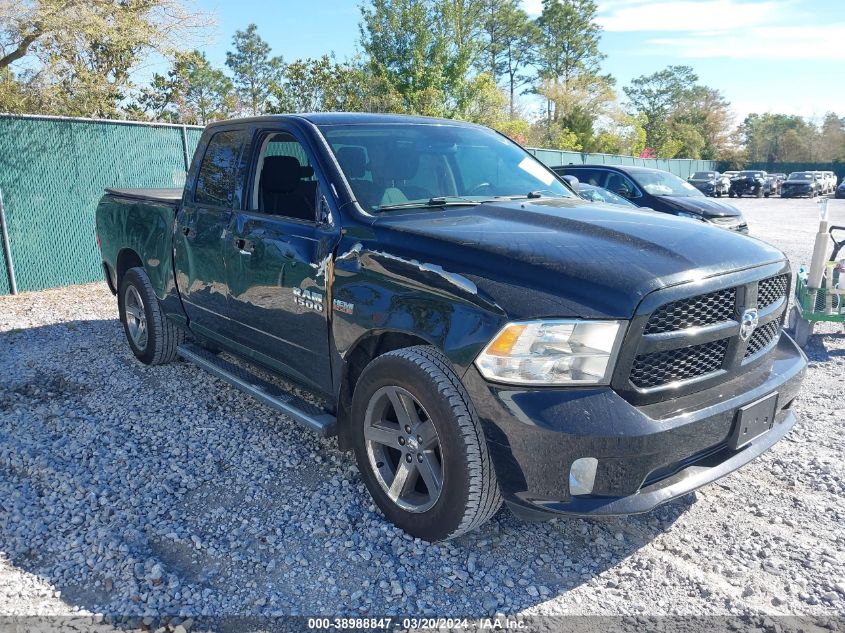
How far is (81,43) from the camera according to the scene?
11352 millimetres

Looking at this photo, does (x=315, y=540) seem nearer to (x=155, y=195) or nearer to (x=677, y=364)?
(x=677, y=364)

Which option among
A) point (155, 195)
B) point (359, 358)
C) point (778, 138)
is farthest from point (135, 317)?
point (778, 138)

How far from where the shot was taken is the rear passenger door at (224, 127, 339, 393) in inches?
133

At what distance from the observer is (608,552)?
9.65 feet

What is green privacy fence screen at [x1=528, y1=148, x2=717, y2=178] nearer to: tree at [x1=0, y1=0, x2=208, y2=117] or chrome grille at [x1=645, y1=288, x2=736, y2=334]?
tree at [x1=0, y1=0, x2=208, y2=117]

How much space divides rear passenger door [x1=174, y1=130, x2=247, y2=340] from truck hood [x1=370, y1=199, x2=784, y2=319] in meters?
1.52

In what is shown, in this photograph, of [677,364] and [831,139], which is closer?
[677,364]

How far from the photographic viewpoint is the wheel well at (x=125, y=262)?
5574mm

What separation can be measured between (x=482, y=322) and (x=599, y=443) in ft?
2.04

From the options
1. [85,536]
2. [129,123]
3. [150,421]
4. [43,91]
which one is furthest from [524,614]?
[43,91]

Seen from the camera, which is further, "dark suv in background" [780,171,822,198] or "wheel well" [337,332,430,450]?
"dark suv in background" [780,171,822,198]

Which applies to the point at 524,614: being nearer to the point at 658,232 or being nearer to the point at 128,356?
the point at 658,232

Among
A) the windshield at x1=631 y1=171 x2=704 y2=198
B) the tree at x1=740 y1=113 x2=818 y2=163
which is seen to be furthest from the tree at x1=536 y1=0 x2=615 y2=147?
the windshield at x1=631 y1=171 x2=704 y2=198

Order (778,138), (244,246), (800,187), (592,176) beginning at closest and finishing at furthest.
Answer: (244,246), (592,176), (800,187), (778,138)
